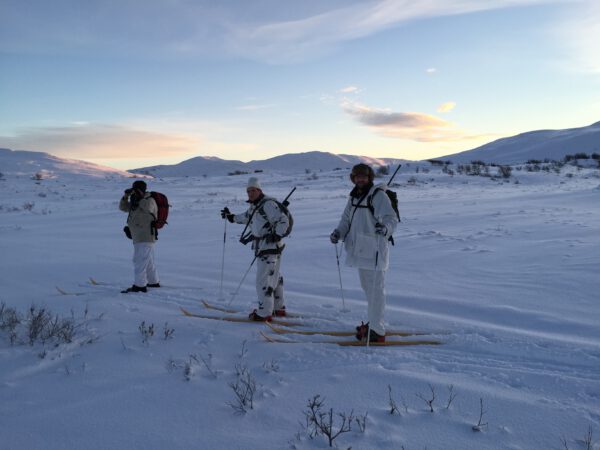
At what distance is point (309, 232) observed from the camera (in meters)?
13.2

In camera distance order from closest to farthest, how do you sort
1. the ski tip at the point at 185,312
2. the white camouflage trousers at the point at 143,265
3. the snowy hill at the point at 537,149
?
the ski tip at the point at 185,312
the white camouflage trousers at the point at 143,265
the snowy hill at the point at 537,149

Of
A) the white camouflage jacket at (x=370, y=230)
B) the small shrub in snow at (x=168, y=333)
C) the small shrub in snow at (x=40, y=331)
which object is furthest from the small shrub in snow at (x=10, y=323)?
the white camouflage jacket at (x=370, y=230)

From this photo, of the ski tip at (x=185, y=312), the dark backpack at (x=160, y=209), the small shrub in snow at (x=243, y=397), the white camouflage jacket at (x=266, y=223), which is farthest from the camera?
the dark backpack at (x=160, y=209)

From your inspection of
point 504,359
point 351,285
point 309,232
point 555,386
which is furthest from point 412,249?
point 555,386

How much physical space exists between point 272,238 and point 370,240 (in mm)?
1530

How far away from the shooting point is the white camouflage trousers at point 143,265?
769cm

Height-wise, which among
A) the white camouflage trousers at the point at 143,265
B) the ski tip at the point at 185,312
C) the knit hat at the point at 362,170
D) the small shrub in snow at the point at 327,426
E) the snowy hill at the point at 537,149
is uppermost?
the snowy hill at the point at 537,149

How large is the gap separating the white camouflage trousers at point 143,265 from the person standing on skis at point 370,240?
420 cm

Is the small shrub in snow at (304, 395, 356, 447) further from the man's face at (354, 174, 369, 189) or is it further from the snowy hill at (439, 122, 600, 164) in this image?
the snowy hill at (439, 122, 600, 164)

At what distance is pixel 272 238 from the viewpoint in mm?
5902

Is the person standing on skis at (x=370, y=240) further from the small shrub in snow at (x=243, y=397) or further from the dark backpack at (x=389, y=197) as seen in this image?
the small shrub in snow at (x=243, y=397)

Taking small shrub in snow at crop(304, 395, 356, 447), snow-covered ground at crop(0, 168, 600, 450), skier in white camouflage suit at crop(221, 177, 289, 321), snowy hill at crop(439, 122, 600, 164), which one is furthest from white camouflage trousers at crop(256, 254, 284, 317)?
snowy hill at crop(439, 122, 600, 164)

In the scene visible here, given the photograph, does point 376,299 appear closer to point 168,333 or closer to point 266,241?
point 266,241

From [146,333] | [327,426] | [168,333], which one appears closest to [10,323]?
[146,333]
